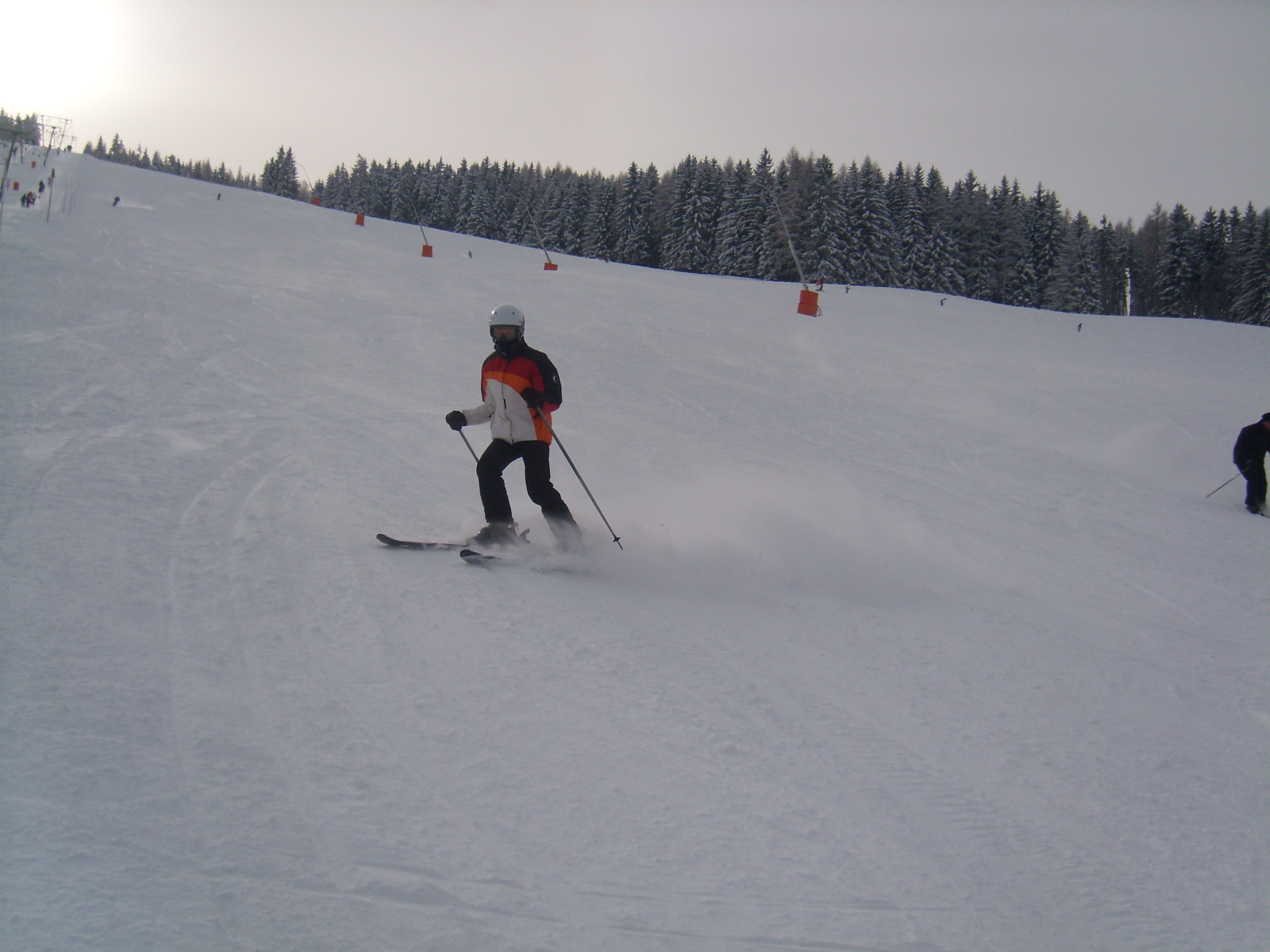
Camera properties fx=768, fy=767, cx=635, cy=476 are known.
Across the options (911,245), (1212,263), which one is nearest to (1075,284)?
(911,245)

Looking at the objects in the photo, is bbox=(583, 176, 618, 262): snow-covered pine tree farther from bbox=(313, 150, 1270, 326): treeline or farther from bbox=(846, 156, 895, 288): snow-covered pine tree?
bbox=(846, 156, 895, 288): snow-covered pine tree

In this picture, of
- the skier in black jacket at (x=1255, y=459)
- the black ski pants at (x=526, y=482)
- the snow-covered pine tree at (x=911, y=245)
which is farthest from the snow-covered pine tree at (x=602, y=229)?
the black ski pants at (x=526, y=482)

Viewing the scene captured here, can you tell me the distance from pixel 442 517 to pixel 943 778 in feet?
13.2

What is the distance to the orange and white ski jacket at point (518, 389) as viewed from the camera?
5273 millimetres

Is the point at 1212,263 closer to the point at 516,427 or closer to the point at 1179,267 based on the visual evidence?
the point at 1179,267

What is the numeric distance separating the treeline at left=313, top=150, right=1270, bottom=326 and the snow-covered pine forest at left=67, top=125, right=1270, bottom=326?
14 cm

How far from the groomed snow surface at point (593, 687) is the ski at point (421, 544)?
0.30 feet

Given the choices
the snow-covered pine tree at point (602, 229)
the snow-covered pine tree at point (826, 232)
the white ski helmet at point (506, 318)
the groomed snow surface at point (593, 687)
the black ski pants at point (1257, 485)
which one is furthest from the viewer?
the snow-covered pine tree at point (602, 229)

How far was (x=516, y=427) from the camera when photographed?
5.34 metres

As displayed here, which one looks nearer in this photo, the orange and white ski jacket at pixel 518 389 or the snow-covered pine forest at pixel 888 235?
the orange and white ski jacket at pixel 518 389

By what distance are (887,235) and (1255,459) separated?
53.7m

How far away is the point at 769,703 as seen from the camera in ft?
11.7

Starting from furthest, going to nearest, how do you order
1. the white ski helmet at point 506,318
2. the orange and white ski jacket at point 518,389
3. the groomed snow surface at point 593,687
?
1. the orange and white ski jacket at point 518,389
2. the white ski helmet at point 506,318
3. the groomed snow surface at point 593,687

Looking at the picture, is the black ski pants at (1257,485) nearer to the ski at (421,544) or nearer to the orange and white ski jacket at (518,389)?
the orange and white ski jacket at (518,389)
